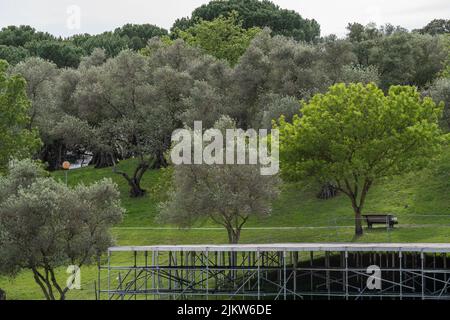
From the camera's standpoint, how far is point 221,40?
156250 mm

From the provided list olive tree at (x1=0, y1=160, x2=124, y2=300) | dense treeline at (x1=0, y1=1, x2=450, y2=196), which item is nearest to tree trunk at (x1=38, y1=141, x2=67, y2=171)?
dense treeline at (x1=0, y1=1, x2=450, y2=196)

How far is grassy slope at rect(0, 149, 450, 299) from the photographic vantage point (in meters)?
95.9

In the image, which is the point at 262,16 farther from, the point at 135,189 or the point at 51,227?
the point at 51,227

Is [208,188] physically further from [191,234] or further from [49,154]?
[49,154]

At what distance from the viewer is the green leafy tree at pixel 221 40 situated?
501ft

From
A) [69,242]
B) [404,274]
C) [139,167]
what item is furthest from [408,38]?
[69,242]

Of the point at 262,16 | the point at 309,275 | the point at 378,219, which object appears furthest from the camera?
the point at 262,16

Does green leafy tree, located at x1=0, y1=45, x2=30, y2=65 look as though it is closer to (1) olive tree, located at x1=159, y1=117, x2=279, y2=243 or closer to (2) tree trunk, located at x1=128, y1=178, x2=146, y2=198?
(2) tree trunk, located at x1=128, y1=178, x2=146, y2=198

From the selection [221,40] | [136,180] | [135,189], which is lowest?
[135,189]

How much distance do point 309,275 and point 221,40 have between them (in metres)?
71.4

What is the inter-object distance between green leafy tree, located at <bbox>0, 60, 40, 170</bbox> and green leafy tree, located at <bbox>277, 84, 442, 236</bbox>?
24.8 meters

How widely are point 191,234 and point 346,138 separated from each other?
19.7 metres

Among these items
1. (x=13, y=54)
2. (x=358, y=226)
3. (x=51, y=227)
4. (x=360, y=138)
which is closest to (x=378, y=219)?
(x=358, y=226)

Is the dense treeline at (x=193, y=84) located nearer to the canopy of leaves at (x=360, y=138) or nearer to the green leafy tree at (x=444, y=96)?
the green leafy tree at (x=444, y=96)
